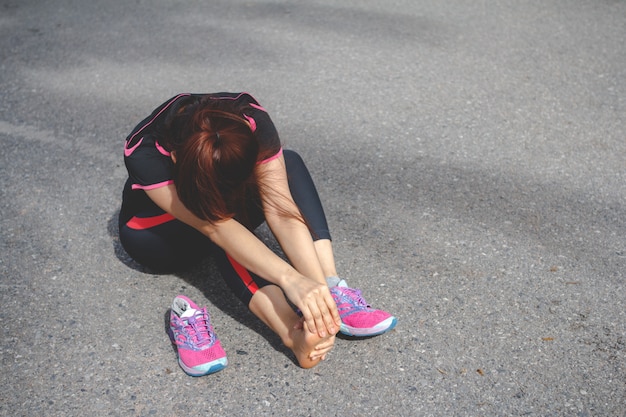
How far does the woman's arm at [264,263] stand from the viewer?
7.70 ft

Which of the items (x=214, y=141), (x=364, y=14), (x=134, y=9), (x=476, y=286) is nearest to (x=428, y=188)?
(x=476, y=286)

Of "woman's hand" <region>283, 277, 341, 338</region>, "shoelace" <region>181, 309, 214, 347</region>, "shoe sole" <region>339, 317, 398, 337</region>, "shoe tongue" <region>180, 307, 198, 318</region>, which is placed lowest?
"shoelace" <region>181, 309, 214, 347</region>

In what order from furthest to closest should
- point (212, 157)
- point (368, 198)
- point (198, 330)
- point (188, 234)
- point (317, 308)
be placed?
point (368, 198) → point (188, 234) → point (198, 330) → point (317, 308) → point (212, 157)

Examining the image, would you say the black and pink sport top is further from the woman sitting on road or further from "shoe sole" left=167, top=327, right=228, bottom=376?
"shoe sole" left=167, top=327, right=228, bottom=376

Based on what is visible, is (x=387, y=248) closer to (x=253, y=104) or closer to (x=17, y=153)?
(x=253, y=104)

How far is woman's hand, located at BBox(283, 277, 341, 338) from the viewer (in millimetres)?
2336

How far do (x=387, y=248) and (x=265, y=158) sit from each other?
2.86ft

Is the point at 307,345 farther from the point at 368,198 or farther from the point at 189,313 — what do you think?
the point at 368,198

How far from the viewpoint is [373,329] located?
8.58ft

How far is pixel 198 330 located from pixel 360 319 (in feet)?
2.02

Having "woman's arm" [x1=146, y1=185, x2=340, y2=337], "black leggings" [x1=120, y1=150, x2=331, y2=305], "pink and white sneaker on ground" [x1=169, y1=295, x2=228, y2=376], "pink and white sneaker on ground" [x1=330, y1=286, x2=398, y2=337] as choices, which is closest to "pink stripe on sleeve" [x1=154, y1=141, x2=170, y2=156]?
"woman's arm" [x1=146, y1=185, x2=340, y2=337]

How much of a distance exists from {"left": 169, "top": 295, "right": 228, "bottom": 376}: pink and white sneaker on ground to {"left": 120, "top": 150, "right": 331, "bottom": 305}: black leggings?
0.17 metres

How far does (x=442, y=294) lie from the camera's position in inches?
114

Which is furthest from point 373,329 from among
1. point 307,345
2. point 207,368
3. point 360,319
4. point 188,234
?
point 188,234
